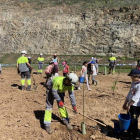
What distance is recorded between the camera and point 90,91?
8750mm

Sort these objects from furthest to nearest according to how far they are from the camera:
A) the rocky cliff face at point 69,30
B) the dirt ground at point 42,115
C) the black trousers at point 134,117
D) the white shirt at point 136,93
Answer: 1. the rocky cliff face at point 69,30
2. the dirt ground at point 42,115
3. the black trousers at point 134,117
4. the white shirt at point 136,93

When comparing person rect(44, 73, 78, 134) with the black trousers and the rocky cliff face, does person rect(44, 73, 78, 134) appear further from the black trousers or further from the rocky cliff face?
the rocky cliff face

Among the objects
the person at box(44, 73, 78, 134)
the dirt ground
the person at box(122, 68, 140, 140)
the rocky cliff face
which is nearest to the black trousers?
the person at box(122, 68, 140, 140)

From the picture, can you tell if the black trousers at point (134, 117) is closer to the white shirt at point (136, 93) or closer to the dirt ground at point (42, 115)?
the white shirt at point (136, 93)

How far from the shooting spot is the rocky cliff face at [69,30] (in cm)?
2875

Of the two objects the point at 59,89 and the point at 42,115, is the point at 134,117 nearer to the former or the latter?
the point at 59,89

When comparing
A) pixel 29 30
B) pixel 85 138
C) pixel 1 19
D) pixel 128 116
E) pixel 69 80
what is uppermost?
pixel 1 19

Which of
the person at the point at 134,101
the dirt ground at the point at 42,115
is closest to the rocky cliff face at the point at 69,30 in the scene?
the dirt ground at the point at 42,115

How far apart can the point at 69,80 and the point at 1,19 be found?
35.0 metres

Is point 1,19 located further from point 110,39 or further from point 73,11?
point 110,39

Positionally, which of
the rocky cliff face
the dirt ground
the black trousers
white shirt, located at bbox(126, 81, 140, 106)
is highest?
the rocky cliff face

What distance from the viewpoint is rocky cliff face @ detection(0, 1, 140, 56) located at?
2875cm

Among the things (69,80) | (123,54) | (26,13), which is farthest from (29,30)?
(69,80)

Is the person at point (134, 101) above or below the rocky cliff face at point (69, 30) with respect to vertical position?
below
